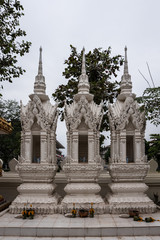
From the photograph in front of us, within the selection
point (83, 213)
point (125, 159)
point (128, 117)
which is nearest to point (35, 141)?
point (83, 213)

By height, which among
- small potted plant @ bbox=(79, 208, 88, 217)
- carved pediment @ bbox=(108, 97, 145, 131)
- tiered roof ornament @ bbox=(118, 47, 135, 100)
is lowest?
small potted plant @ bbox=(79, 208, 88, 217)

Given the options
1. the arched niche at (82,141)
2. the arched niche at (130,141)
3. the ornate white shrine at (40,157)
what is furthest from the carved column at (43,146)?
the arched niche at (130,141)

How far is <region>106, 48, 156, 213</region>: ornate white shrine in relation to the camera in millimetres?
9156

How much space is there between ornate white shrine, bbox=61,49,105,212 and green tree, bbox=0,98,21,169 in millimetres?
17128

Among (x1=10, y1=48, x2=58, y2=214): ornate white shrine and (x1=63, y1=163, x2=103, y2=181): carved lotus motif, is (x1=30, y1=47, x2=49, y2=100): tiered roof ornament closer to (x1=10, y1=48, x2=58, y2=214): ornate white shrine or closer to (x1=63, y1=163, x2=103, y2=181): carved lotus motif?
(x1=10, y1=48, x2=58, y2=214): ornate white shrine

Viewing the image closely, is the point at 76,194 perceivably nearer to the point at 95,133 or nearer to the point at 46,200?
the point at 46,200

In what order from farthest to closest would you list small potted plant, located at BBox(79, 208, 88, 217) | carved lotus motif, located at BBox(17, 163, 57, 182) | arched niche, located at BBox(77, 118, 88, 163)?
1. arched niche, located at BBox(77, 118, 88, 163)
2. carved lotus motif, located at BBox(17, 163, 57, 182)
3. small potted plant, located at BBox(79, 208, 88, 217)

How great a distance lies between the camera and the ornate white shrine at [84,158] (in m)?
9.24

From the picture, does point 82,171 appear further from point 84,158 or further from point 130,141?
point 130,141

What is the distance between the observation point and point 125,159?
32.3 ft

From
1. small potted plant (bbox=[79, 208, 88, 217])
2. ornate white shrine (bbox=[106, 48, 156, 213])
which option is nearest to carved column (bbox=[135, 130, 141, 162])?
ornate white shrine (bbox=[106, 48, 156, 213])

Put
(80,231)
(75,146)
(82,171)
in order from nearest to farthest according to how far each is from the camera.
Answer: (80,231), (82,171), (75,146)

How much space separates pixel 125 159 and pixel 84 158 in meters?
1.99

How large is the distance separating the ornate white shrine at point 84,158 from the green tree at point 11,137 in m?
17.1
